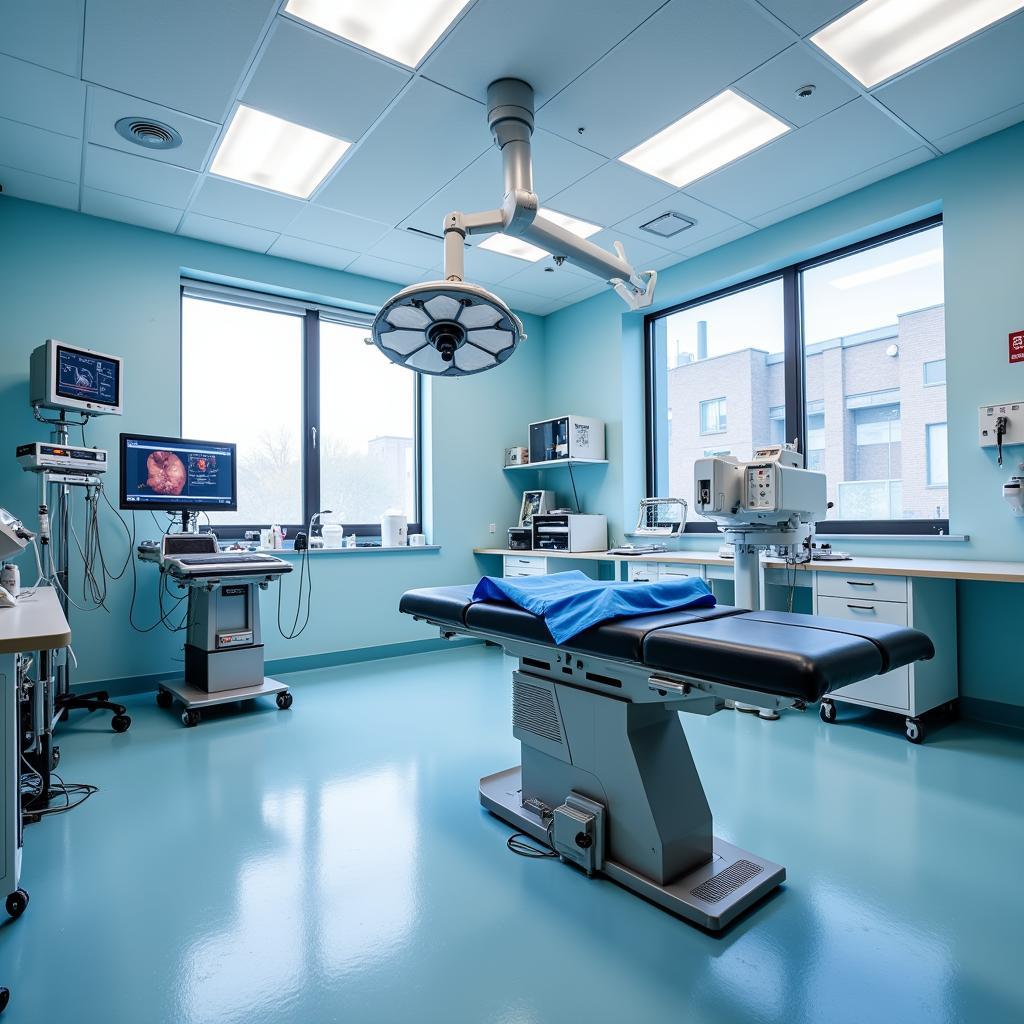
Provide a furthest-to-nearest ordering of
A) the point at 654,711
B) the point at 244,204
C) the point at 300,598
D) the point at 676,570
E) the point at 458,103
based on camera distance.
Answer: the point at 300,598 < the point at 676,570 < the point at 244,204 < the point at 458,103 < the point at 654,711

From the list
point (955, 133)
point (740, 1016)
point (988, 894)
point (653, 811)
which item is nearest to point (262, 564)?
point (653, 811)

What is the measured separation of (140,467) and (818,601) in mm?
3790

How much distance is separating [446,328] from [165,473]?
7.71ft

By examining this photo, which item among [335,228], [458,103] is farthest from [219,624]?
[458,103]

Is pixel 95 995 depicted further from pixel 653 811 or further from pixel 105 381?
pixel 105 381

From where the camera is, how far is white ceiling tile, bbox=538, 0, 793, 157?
246 cm

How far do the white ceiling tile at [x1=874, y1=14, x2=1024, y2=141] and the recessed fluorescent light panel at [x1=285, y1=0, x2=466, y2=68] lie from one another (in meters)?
1.98

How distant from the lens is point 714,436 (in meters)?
5.24

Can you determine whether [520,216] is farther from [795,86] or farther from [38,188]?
[38,188]

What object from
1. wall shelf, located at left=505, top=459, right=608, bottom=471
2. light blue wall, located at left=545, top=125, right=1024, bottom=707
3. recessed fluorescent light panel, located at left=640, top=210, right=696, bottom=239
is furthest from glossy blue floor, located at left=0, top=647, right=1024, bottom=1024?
recessed fluorescent light panel, located at left=640, top=210, right=696, bottom=239

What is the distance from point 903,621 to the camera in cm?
302

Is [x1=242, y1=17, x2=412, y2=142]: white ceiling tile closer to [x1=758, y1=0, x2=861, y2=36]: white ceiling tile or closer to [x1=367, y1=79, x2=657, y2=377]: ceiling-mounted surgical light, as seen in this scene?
[x1=367, y1=79, x2=657, y2=377]: ceiling-mounted surgical light

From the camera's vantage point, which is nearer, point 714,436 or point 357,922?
point 357,922

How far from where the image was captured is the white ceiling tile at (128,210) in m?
3.65
